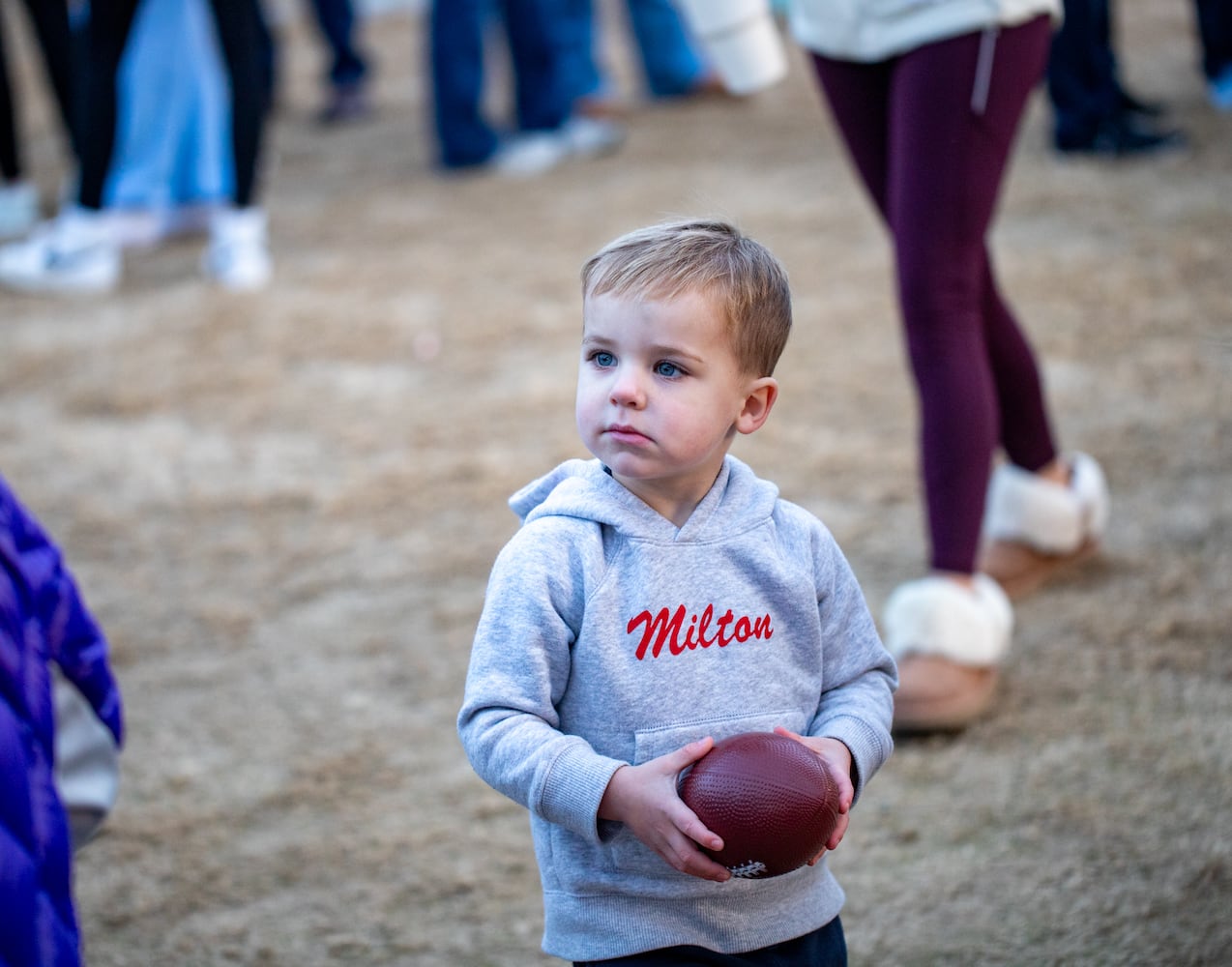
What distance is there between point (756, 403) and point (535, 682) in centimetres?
33

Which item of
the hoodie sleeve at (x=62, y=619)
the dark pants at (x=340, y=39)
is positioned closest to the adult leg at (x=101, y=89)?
the dark pants at (x=340, y=39)

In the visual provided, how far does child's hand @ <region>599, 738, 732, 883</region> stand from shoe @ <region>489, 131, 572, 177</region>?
A: 15.5 feet

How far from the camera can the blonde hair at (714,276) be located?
1.20 meters

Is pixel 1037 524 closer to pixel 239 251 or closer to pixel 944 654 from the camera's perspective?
pixel 944 654

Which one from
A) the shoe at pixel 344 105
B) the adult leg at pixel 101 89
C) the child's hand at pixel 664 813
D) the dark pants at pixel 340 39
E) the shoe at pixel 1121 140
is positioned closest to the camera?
the child's hand at pixel 664 813

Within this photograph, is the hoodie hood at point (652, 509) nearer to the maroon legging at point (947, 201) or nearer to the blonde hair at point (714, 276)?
the blonde hair at point (714, 276)

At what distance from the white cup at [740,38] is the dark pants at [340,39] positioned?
4900 millimetres

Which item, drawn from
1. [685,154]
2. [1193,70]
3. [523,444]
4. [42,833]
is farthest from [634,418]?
[1193,70]

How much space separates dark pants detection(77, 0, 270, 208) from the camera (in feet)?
13.4

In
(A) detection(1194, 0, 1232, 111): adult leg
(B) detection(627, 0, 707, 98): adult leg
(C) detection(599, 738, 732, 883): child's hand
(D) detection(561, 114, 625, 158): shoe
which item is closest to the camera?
(C) detection(599, 738, 732, 883): child's hand

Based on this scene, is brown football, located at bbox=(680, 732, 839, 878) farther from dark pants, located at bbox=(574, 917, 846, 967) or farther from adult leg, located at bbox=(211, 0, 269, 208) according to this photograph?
adult leg, located at bbox=(211, 0, 269, 208)

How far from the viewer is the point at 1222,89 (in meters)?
5.24

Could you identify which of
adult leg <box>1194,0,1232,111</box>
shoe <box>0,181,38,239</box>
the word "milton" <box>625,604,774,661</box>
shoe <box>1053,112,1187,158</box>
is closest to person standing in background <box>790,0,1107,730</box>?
the word "milton" <box>625,604,774,661</box>

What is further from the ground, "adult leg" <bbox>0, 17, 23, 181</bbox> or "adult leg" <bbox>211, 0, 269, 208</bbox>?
"adult leg" <bbox>211, 0, 269, 208</bbox>
